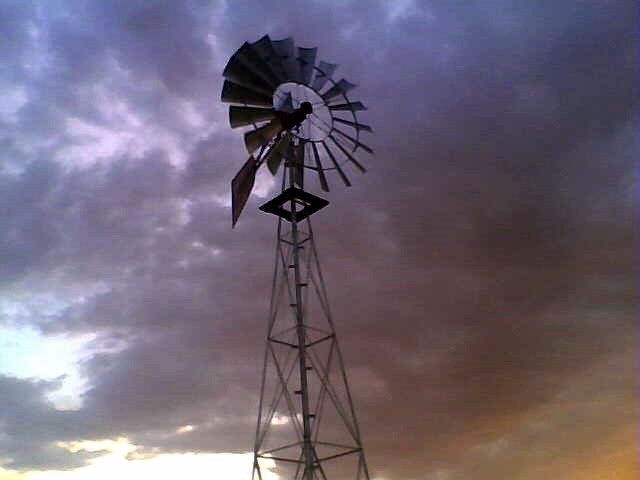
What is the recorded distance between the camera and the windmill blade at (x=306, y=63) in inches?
1064

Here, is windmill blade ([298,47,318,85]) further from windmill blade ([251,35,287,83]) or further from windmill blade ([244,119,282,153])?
windmill blade ([244,119,282,153])

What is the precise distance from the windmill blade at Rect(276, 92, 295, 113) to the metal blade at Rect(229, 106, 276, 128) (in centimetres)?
47

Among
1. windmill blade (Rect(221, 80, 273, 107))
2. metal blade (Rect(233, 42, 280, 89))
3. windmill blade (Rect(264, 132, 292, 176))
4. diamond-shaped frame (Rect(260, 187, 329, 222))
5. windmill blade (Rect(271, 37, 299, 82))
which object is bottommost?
diamond-shaped frame (Rect(260, 187, 329, 222))

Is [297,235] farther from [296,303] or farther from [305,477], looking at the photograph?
[305,477]

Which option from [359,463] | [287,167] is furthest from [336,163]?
[359,463]

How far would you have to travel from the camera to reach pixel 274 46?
2652cm

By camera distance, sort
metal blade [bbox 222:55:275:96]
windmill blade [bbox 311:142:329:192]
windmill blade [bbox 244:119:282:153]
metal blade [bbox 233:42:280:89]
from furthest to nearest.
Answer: windmill blade [bbox 311:142:329:192], windmill blade [bbox 244:119:282:153], metal blade [bbox 233:42:280:89], metal blade [bbox 222:55:275:96]

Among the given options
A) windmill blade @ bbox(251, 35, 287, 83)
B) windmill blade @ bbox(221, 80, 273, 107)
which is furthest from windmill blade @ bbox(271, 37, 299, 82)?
windmill blade @ bbox(221, 80, 273, 107)

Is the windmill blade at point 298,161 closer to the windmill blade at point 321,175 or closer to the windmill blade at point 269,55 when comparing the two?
the windmill blade at point 321,175

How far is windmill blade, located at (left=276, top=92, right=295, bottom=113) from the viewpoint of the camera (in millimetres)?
27016

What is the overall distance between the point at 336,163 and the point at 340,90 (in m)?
2.98

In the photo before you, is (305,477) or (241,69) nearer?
(305,477)

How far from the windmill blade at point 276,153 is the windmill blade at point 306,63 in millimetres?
2303

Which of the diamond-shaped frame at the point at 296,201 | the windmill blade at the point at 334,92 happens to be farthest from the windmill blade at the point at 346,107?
the diamond-shaped frame at the point at 296,201
